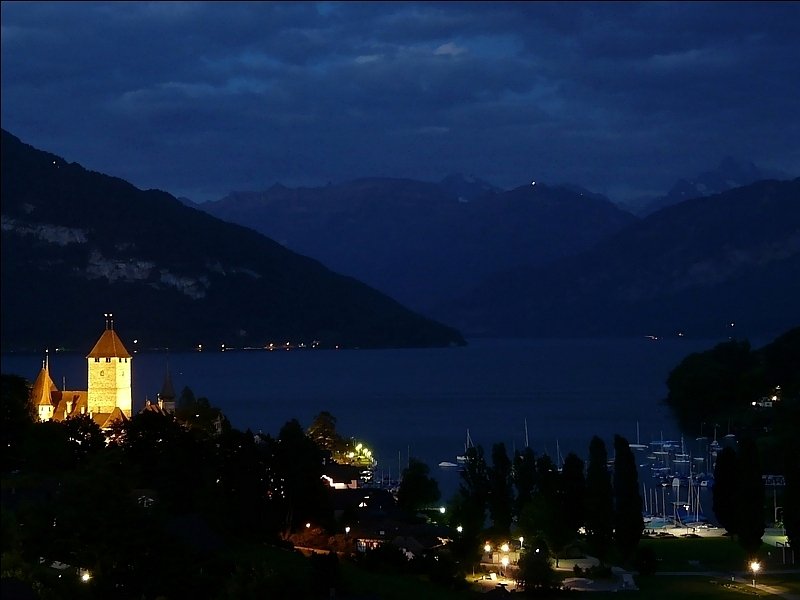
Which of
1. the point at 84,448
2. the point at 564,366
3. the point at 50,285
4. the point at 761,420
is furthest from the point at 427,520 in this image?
the point at 50,285

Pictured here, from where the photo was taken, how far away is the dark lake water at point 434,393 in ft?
238

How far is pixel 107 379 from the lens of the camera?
49.1 metres

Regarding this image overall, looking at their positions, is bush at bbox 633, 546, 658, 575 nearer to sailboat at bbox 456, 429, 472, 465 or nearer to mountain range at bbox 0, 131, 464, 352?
sailboat at bbox 456, 429, 472, 465

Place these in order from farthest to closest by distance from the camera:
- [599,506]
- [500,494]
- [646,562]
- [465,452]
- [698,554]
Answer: [465,452] → [500,494] → [698,554] → [599,506] → [646,562]

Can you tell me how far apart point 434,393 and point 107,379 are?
198ft

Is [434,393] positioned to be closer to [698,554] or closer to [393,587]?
[698,554]

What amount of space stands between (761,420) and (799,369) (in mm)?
7387

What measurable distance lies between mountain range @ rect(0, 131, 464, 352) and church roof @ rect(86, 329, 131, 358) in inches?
4517

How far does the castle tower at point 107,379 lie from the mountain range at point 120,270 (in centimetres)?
11530

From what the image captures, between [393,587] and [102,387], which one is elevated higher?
[102,387]

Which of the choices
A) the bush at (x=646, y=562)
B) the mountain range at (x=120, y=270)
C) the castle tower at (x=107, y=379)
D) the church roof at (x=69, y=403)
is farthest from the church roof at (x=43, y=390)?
the mountain range at (x=120, y=270)

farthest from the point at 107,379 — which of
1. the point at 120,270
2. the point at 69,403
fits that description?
the point at 120,270

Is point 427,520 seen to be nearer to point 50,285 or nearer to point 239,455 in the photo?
point 239,455

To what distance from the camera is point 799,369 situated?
75750 millimetres
